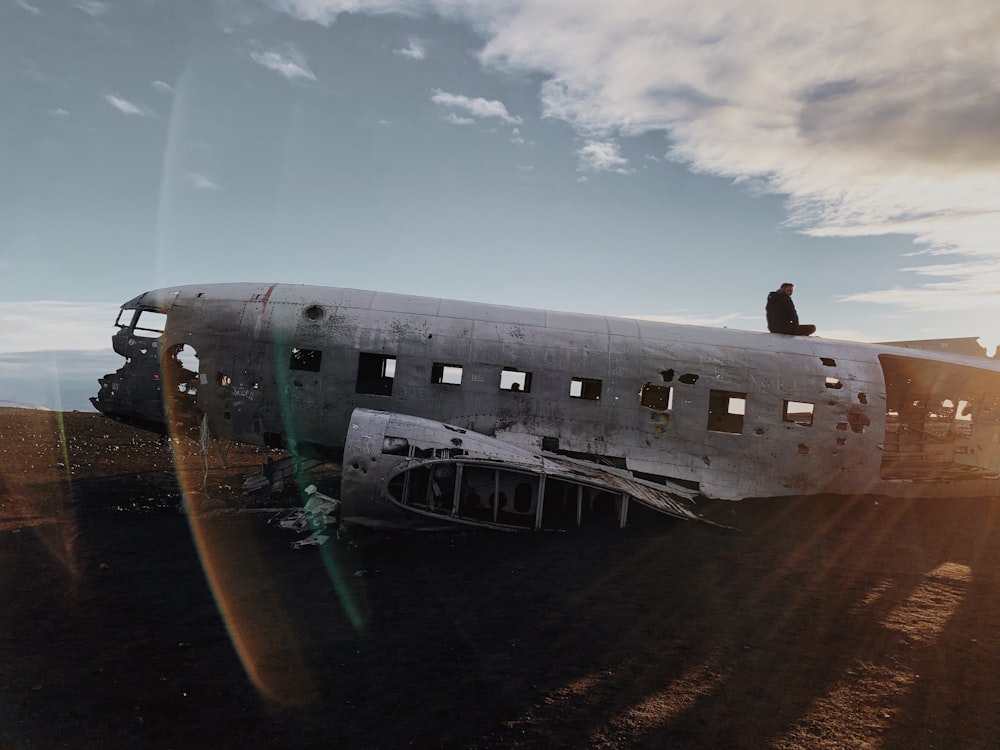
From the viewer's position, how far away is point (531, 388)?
50.5 feet

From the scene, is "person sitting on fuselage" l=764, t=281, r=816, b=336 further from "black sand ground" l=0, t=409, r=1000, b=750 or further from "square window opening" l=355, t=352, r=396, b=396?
"square window opening" l=355, t=352, r=396, b=396

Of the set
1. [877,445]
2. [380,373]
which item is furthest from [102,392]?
[877,445]

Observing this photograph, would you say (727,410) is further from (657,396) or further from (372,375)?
(372,375)

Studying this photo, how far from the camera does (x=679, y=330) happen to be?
663 inches

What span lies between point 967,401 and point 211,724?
2283cm

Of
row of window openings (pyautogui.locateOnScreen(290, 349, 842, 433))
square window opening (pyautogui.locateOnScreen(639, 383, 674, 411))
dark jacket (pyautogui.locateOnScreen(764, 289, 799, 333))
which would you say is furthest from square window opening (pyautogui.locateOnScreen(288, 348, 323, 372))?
dark jacket (pyautogui.locateOnScreen(764, 289, 799, 333))

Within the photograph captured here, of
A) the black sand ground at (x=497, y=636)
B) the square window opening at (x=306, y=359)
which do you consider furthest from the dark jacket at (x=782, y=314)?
the square window opening at (x=306, y=359)

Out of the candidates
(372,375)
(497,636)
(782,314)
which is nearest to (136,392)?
(372,375)

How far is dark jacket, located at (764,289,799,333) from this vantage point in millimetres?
17734

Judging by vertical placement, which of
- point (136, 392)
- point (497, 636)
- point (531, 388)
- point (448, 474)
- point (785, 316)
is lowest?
point (497, 636)

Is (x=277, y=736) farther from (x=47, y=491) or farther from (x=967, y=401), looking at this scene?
(x=967, y=401)

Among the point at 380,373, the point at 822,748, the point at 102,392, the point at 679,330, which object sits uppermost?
the point at 679,330

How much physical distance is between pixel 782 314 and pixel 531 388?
870cm

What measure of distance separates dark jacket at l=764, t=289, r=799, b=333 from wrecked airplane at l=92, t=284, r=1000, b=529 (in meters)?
1.35
